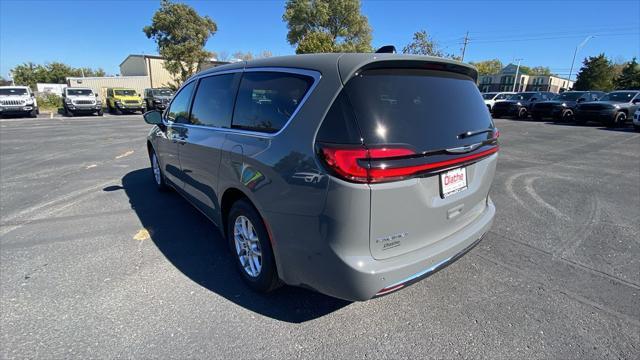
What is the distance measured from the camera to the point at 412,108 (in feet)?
6.86

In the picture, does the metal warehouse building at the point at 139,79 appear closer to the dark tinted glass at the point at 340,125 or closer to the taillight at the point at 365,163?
the dark tinted glass at the point at 340,125

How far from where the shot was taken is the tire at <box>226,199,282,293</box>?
8.09ft

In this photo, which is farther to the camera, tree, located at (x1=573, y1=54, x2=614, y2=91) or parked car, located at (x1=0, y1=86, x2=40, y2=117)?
tree, located at (x1=573, y1=54, x2=614, y2=91)

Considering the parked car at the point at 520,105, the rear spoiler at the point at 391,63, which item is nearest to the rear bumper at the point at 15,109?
the rear spoiler at the point at 391,63

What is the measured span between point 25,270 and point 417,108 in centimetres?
369

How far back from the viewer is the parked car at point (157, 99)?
2570 cm

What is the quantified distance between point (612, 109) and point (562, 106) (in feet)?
11.3

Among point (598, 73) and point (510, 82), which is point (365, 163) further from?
point (510, 82)

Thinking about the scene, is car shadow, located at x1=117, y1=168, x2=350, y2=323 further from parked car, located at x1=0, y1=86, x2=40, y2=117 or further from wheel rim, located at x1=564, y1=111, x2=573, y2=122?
wheel rim, located at x1=564, y1=111, x2=573, y2=122

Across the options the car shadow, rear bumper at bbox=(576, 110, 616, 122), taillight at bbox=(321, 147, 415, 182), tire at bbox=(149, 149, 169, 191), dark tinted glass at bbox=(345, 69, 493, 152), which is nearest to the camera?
taillight at bbox=(321, 147, 415, 182)

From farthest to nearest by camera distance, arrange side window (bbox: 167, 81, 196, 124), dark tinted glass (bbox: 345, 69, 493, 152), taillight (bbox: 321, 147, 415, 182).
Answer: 1. side window (bbox: 167, 81, 196, 124)
2. dark tinted glass (bbox: 345, 69, 493, 152)
3. taillight (bbox: 321, 147, 415, 182)

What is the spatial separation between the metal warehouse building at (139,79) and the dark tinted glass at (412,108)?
1920 inches

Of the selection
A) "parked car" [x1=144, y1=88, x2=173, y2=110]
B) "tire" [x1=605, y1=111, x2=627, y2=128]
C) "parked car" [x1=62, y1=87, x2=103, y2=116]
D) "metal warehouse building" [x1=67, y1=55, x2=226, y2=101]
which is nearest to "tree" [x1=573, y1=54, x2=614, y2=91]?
"tire" [x1=605, y1=111, x2=627, y2=128]

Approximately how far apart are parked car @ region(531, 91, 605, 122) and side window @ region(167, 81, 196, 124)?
74.8 ft
